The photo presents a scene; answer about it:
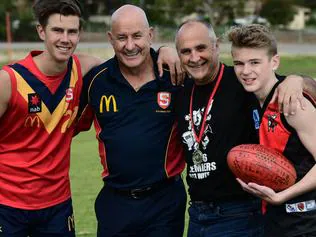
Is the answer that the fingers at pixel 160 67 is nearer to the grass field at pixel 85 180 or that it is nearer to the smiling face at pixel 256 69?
the smiling face at pixel 256 69

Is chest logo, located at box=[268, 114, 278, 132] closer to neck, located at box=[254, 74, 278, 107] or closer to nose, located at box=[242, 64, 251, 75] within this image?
neck, located at box=[254, 74, 278, 107]

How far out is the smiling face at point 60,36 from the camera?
5188mm

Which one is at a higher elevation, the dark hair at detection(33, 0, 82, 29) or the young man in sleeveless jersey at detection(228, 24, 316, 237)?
the dark hair at detection(33, 0, 82, 29)

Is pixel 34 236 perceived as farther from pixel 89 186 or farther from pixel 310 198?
pixel 89 186

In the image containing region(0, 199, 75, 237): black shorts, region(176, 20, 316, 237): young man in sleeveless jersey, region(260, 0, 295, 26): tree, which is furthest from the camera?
region(260, 0, 295, 26): tree

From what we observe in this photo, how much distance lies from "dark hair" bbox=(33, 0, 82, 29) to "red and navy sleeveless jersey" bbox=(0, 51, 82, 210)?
1.05 feet

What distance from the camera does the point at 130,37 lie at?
5168 millimetres

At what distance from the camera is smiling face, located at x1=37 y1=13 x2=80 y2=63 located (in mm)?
5188

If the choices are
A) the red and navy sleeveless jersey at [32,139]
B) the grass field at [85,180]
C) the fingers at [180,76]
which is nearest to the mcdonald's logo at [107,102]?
the red and navy sleeveless jersey at [32,139]

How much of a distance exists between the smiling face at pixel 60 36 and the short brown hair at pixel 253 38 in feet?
4.21

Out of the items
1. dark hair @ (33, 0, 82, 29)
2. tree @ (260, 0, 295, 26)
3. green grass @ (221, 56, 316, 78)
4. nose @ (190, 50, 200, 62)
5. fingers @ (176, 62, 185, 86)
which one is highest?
dark hair @ (33, 0, 82, 29)

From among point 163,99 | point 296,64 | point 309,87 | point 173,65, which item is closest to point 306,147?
point 309,87

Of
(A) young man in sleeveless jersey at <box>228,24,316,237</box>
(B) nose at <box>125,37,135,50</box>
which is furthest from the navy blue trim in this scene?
(A) young man in sleeveless jersey at <box>228,24,316,237</box>

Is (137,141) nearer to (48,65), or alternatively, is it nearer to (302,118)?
(48,65)
